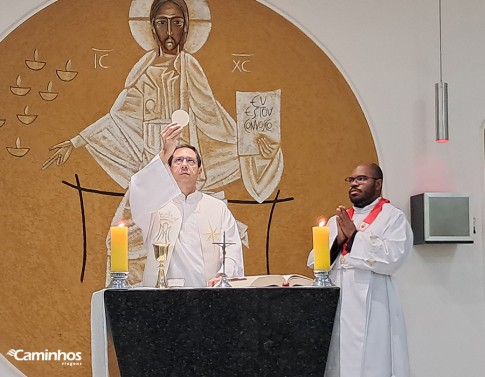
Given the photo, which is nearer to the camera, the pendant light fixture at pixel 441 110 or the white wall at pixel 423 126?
the pendant light fixture at pixel 441 110

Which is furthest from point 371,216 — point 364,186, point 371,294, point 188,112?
point 188,112

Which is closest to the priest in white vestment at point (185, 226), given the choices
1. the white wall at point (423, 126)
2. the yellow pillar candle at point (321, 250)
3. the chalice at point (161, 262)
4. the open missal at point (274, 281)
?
the chalice at point (161, 262)

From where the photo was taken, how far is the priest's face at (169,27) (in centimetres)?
632

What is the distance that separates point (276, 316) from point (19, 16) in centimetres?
398

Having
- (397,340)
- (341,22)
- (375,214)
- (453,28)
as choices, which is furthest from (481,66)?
(397,340)

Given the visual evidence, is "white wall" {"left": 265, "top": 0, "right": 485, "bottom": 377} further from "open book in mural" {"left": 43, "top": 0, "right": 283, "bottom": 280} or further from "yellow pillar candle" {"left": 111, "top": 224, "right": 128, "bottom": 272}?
"yellow pillar candle" {"left": 111, "top": 224, "right": 128, "bottom": 272}

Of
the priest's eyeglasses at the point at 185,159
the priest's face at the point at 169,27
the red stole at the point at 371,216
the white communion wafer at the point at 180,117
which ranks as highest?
the priest's face at the point at 169,27

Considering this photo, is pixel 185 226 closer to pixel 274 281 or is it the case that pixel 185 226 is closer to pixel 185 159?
pixel 185 159

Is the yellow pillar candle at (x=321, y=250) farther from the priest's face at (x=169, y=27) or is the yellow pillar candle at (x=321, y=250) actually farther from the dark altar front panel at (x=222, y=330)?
the priest's face at (x=169, y=27)

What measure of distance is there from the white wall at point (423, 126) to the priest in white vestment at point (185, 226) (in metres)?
1.84

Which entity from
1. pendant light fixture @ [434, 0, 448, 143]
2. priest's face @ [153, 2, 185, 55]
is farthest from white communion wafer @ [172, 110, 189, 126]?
pendant light fixture @ [434, 0, 448, 143]

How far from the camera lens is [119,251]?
10.2ft

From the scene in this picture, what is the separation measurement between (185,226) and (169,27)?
191 cm

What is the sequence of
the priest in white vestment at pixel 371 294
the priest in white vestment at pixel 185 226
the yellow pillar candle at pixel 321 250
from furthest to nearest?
1. the priest in white vestment at pixel 371 294
2. the priest in white vestment at pixel 185 226
3. the yellow pillar candle at pixel 321 250
